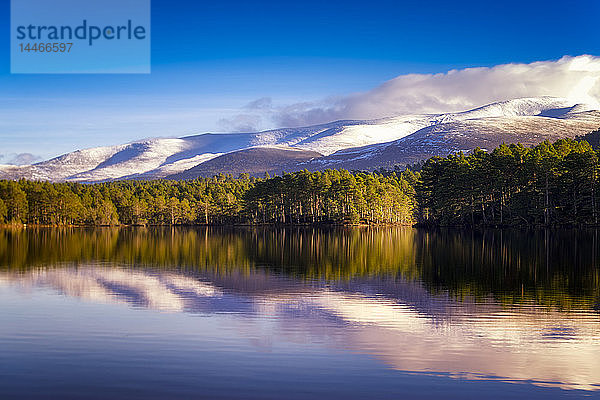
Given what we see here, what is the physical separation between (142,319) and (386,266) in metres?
20.1

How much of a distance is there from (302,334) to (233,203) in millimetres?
147684

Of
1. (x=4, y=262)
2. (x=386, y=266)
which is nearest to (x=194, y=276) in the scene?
(x=386, y=266)

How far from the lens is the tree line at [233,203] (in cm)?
13200

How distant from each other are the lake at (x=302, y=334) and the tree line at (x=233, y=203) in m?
98.1

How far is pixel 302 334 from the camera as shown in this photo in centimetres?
1720

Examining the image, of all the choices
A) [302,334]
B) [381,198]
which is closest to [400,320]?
[302,334]

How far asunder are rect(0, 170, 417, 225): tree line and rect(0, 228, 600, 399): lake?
322 ft

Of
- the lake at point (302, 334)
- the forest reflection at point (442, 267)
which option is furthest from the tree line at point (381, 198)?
the lake at point (302, 334)

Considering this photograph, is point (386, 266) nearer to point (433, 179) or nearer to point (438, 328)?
point (438, 328)

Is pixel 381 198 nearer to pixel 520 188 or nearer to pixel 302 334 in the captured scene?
pixel 520 188

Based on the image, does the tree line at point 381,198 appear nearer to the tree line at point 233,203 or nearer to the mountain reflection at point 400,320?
the tree line at point 233,203

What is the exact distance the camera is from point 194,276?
106 ft

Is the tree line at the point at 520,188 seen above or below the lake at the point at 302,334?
above

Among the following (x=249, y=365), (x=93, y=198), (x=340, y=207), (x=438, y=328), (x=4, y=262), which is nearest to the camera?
(x=249, y=365)
